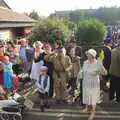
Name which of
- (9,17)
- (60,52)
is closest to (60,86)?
(60,52)

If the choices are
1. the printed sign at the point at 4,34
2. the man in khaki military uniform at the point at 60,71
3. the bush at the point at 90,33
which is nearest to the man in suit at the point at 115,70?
the man in khaki military uniform at the point at 60,71

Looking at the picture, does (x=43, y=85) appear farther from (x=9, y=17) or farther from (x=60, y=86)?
(x=9, y=17)

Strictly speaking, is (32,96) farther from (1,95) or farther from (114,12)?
(114,12)

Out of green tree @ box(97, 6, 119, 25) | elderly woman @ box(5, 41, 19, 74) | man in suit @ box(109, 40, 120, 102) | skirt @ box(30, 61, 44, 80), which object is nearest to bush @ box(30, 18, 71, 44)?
elderly woman @ box(5, 41, 19, 74)

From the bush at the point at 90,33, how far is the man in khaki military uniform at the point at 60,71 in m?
10.9

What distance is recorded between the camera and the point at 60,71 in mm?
6523

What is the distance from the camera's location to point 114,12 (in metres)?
87.9

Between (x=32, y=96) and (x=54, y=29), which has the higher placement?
(x=54, y=29)

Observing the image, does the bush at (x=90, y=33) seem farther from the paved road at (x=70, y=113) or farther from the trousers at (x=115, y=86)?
the paved road at (x=70, y=113)

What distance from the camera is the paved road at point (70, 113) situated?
5.89 metres

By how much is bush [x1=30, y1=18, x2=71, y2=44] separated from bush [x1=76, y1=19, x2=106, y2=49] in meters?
1.75

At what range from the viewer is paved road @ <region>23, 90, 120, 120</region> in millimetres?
5894

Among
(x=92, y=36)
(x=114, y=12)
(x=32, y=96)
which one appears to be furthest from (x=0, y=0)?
(x=114, y=12)

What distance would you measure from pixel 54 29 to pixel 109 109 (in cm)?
Result: 1011
